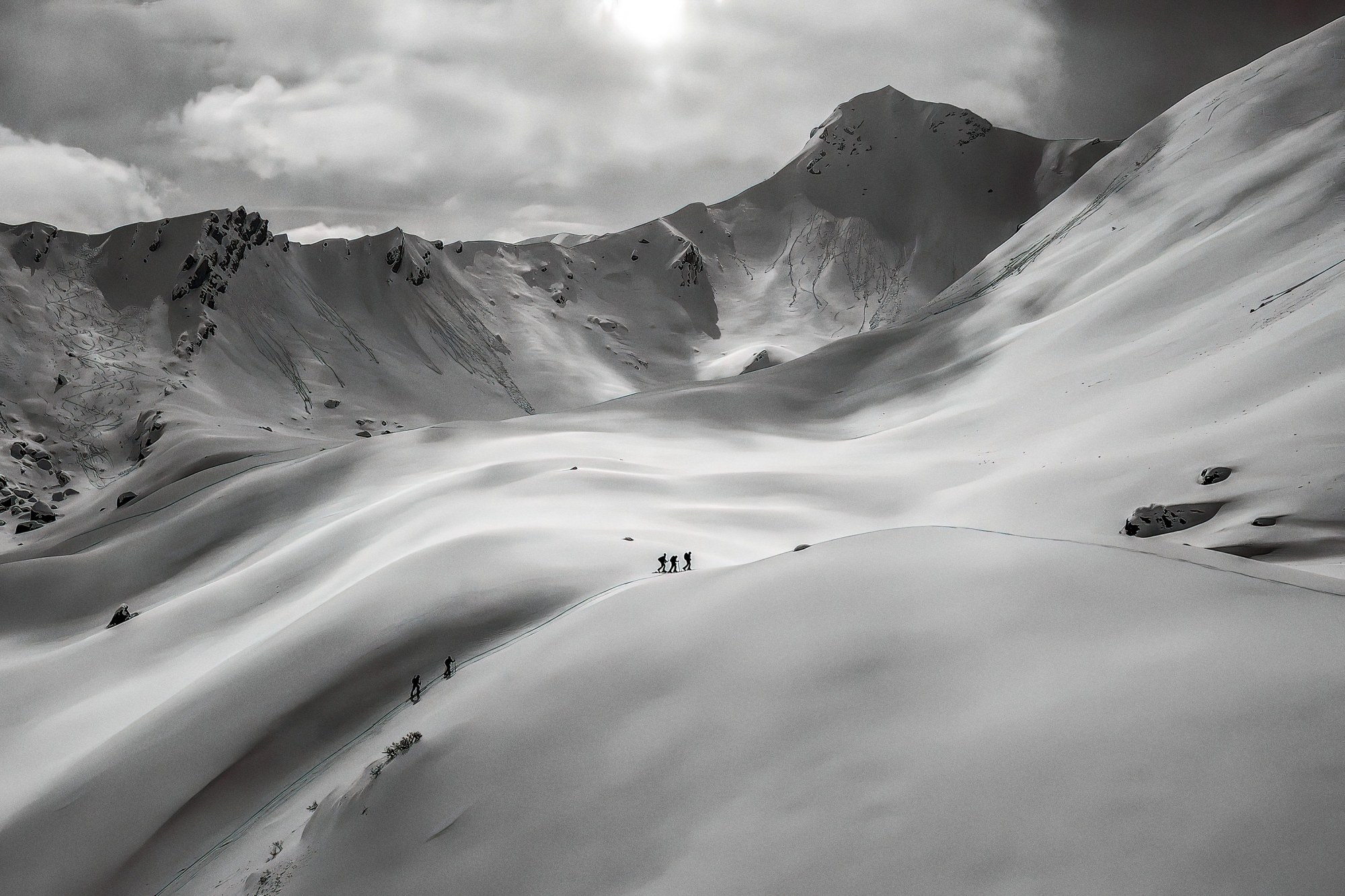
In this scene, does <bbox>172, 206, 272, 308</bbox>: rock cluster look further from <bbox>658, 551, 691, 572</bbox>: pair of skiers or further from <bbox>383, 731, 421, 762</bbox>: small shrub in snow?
<bbox>383, 731, 421, 762</bbox>: small shrub in snow

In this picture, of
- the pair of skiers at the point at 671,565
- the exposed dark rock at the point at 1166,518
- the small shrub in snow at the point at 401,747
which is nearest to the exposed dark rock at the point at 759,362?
the exposed dark rock at the point at 1166,518

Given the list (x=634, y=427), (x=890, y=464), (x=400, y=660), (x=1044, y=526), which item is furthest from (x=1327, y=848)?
(x=634, y=427)

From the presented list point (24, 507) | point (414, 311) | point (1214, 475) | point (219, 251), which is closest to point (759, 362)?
point (414, 311)

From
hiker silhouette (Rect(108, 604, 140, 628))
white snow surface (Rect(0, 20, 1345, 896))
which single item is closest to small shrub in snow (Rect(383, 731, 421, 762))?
white snow surface (Rect(0, 20, 1345, 896))

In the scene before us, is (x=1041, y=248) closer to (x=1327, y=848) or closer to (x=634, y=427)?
(x=634, y=427)

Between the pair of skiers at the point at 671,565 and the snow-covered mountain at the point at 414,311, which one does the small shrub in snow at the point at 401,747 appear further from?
the snow-covered mountain at the point at 414,311
